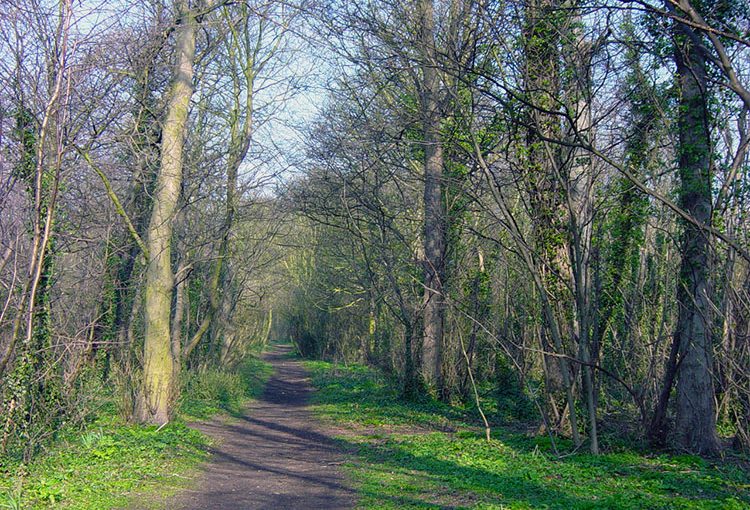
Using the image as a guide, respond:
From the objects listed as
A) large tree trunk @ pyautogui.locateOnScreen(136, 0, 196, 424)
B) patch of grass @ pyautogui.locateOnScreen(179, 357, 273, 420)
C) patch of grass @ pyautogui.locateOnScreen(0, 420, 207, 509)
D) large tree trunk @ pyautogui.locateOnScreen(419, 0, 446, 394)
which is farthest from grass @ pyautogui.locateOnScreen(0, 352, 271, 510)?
large tree trunk @ pyautogui.locateOnScreen(419, 0, 446, 394)

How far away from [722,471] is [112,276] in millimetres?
13108

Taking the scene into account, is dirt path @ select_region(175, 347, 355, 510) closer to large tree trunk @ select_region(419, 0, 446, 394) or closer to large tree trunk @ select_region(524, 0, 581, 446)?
large tree trunk @ select_region(419, 0, 446, 394)

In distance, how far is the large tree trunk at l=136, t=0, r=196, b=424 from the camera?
42.1 feet

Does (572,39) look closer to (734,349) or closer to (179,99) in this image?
(734,349)

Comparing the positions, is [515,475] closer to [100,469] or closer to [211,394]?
[100,469]

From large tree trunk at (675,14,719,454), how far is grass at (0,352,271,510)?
696cm

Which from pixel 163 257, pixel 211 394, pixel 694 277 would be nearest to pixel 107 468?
pixel 163 257

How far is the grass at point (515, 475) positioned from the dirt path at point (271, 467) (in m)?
0.42

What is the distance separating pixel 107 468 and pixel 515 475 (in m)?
5.15

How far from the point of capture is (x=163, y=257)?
13.1 metres

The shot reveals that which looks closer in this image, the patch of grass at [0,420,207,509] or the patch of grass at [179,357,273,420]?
the patch of grass at [0,420,207,509]

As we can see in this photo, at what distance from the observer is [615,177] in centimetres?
1048

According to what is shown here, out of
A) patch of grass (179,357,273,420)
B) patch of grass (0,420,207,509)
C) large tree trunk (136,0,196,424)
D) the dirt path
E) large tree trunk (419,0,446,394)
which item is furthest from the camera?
large tree trunk (419,0,446,394)

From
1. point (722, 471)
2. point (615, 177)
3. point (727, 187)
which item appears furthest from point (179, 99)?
point (722, 471)
